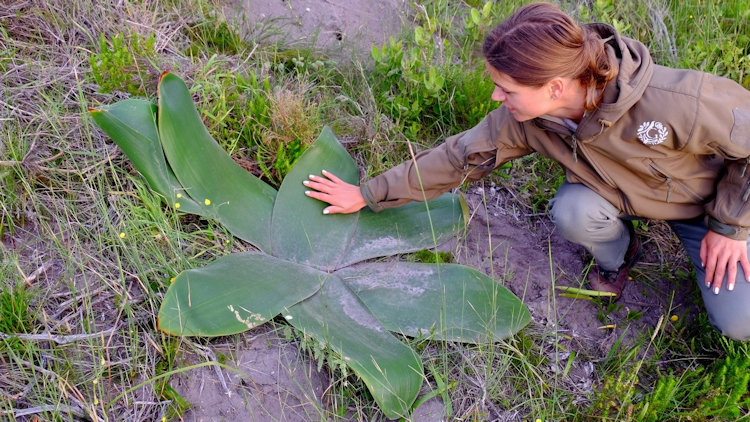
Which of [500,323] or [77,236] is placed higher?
[77,236]

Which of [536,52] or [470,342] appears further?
[470,342]

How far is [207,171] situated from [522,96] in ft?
3.47

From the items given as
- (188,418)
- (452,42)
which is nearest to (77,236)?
(188,418)

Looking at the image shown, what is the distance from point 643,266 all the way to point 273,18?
75.4 inches

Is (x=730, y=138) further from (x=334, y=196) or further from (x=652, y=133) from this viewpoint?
(x=334, y=196)

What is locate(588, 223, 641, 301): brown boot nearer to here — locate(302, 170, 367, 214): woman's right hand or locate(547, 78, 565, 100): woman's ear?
locate(547, 78, 565, 100): woman's ear

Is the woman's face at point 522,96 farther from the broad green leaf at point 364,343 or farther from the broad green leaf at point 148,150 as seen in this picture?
the broad green leaf at point 148,150

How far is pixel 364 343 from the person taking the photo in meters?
1.89

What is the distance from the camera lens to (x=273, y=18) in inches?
116

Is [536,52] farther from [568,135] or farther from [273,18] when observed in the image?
[273,18]

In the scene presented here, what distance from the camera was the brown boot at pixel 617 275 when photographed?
2355mm

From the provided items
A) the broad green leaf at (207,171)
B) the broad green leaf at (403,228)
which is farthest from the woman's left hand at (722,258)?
the broad green leaf at (207,171)

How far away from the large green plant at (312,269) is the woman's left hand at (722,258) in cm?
58

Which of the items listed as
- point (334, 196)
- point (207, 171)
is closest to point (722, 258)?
point (334, 196)
